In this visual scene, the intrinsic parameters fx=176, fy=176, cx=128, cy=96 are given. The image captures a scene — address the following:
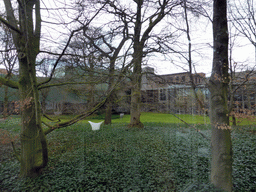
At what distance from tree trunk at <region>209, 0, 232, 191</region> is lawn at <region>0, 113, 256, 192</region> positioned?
29cm

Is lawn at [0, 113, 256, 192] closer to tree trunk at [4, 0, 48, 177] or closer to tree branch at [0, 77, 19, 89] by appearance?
tree trunk at [4, 0, 48, 177]

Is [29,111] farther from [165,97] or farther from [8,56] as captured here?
[165,97]

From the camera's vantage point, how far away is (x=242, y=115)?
3.11 m

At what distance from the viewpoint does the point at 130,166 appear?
4.64m

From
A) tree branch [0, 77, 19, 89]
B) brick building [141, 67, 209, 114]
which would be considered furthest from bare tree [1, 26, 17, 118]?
brick building [141, 67, 209, 114]

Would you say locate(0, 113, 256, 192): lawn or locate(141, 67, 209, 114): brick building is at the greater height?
locate(141, 67, 209, 114): brick building

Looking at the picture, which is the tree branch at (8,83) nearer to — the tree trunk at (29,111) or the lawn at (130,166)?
the tree trunk at (29,111)

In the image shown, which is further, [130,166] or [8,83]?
[130,166]

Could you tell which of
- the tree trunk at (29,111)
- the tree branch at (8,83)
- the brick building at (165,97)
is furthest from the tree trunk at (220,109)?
the tree branch at (8,83)

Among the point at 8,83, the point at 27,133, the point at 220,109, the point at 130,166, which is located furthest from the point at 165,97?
the point at 8,83

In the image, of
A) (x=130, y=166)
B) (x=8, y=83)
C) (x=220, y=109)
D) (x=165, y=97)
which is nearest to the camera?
(x=220, y=109)

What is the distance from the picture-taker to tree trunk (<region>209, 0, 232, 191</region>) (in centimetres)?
262

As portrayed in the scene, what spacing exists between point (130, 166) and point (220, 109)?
289 cm

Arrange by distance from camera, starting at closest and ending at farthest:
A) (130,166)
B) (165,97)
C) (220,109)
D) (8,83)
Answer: (220,109) < (8,83) < (130,166) < (165,97)
